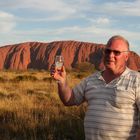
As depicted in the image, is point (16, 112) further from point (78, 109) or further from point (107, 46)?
point (107, 46)

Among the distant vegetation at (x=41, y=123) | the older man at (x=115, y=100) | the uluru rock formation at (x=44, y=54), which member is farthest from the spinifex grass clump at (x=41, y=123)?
the uluru rock formation at (x=44, y=54)

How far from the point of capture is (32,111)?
11.2 metres

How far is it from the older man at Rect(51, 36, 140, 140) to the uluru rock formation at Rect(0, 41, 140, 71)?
102m

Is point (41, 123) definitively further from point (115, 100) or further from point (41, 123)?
point (115, 100)

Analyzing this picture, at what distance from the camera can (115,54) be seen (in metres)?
4.34

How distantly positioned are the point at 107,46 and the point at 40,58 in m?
110

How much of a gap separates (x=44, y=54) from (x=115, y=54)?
109139 mm

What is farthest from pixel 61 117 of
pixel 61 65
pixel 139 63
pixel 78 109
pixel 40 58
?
pixel 40 58

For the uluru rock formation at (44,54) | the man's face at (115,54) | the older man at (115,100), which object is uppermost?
the man's face at (115,54)

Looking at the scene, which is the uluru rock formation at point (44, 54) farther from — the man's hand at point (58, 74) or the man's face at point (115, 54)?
the man's face at point (115, 54)

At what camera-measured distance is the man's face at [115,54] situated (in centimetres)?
434

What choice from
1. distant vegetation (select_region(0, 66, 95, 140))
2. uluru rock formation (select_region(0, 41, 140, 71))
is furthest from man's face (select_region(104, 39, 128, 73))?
uluru rock formation (select_region(0, 41, 140, 71))

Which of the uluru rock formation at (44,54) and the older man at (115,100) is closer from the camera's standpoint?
the older man at (115,100)

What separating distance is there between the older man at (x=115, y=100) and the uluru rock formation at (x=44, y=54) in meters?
102
